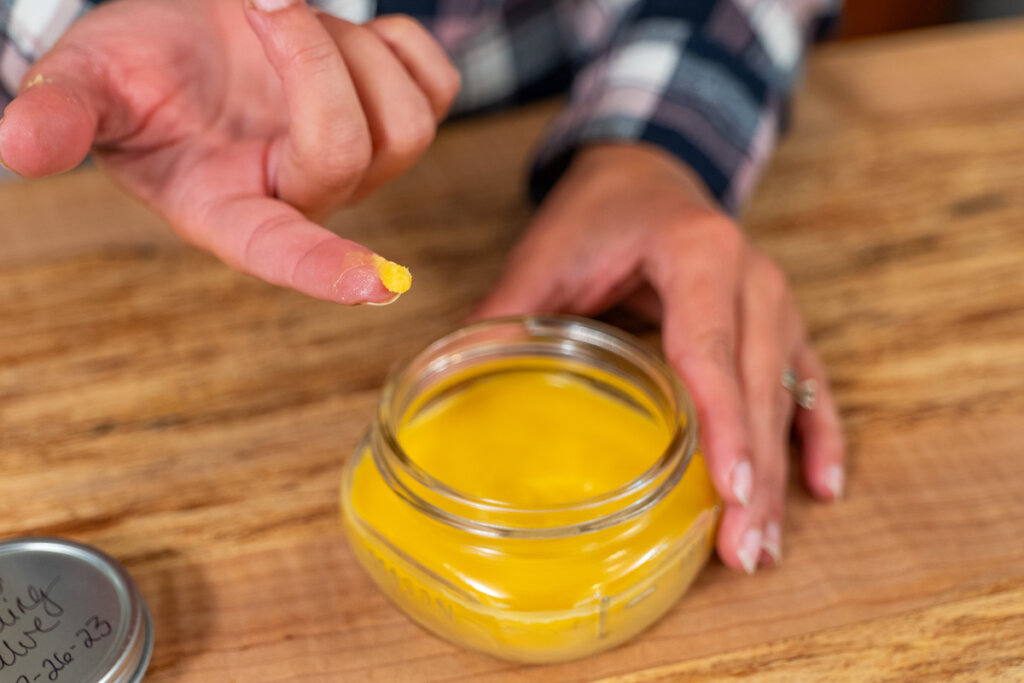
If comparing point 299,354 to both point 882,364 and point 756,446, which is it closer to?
point 756,446

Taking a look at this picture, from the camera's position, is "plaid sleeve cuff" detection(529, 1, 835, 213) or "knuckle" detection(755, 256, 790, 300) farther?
"plaid sleeve cuff" detection(529, 1, 835, 213)

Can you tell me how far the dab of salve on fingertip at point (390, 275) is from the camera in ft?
1.81

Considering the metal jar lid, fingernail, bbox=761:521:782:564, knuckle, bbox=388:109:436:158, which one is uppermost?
knuckle, bbox=388:109:436:158

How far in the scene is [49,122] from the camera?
578 millimetres

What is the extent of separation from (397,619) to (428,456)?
111 mm

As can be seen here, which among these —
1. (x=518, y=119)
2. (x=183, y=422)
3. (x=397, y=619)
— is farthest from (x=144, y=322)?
(x=518, y=119)

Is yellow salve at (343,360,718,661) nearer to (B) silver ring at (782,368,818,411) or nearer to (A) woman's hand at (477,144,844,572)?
(A) woman's hand at (477,144,844,572)

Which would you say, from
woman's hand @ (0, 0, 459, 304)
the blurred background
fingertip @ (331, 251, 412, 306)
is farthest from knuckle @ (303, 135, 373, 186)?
the blurred background

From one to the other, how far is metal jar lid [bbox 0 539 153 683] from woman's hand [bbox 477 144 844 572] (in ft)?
1.22

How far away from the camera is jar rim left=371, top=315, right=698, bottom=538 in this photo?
1.94 feet

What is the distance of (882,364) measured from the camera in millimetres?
866

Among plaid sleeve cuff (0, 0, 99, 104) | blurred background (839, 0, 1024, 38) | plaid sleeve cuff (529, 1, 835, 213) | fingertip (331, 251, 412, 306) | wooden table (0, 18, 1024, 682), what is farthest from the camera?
blurred background (839, 0, 1024, 38)

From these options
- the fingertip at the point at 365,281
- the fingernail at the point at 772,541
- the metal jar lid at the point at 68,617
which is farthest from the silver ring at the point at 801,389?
the metal jar lid at the point at 68,617

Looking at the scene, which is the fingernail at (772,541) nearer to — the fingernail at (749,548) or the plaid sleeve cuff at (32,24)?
the fingernail at (749,548)
